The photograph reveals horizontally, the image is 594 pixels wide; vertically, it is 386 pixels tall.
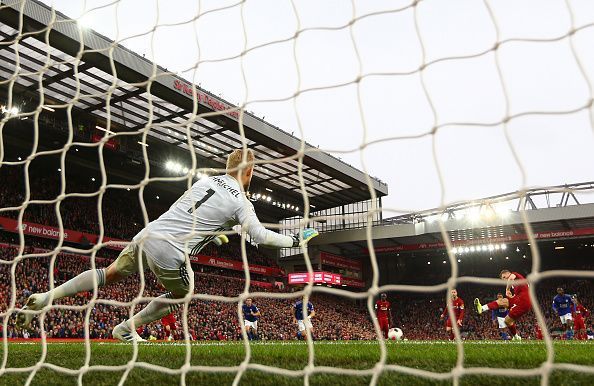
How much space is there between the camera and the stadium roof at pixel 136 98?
16.5 m

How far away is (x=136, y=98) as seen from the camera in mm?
20484

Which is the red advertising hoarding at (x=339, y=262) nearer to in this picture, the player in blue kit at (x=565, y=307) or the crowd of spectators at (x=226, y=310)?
the crowd of spectators at (x=226, y=310)

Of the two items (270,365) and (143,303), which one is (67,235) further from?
(270,365)

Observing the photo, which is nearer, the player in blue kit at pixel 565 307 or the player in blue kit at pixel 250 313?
the player in blue kit at pixel 565 307

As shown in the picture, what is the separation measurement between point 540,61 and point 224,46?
7.92 ft

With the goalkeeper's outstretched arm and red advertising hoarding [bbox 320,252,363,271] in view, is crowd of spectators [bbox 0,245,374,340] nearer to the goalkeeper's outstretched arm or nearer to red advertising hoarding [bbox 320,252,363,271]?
red advertising hoarding [bbox 320,252,363,271]

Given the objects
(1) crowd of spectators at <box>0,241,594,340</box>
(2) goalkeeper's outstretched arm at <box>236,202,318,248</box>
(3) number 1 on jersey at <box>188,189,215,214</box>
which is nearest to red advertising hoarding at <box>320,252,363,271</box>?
(1) crowd of spectators at <box>0,241,594,340</box>

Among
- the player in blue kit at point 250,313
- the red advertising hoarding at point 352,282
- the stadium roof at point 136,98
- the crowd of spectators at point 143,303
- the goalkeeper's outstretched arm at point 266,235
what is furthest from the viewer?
the red advertising hoarding at point 352,282

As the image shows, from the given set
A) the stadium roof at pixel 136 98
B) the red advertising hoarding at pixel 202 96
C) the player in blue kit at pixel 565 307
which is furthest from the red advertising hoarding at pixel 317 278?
the player in blue kit at pixel 565 307

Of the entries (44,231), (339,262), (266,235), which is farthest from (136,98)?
(339,262)

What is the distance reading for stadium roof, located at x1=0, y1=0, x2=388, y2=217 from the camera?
16.5 metres

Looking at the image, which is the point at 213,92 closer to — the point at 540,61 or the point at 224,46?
the point at 224,46

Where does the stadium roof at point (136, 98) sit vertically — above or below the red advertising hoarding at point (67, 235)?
above

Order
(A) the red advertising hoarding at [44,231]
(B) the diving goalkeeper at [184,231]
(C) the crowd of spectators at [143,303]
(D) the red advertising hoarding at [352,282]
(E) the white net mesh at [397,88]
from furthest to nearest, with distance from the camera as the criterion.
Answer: (D) the red advertising hoarding at [352,282] → (A) the red advertising hoarding at [44,231] → (C) the crowd of spectators at [143,303] → (B) the diving goalkeeper at [184,231] → (E) the white net mesh at [397,88]
